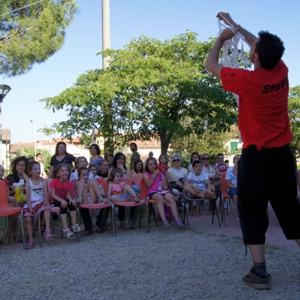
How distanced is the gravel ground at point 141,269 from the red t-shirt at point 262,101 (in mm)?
1263

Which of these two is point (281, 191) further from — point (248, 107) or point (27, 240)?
point (27, 240)

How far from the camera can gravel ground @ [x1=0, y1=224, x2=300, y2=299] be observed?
399 cm

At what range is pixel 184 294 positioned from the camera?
12.8 feet

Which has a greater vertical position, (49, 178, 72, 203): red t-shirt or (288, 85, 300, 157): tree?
(288, 85, 300, 157): tree

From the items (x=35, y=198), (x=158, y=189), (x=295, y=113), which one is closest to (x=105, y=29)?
(x=158, y=189)

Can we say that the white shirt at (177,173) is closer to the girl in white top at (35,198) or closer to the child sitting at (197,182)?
the child sitting at (197,182)

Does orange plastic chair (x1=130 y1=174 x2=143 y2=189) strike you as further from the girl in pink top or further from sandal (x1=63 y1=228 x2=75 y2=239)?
sandal (x1=63 y1=228 x2=75 y2=239)

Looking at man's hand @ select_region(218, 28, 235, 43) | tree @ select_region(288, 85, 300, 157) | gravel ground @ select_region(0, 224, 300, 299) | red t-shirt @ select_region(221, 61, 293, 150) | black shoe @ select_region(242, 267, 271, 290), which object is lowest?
gravel ground @ select_region(0, 224, 300, 299)

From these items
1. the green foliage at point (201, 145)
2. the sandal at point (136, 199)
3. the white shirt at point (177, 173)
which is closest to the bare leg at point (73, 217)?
the sandal at point (136, 199)

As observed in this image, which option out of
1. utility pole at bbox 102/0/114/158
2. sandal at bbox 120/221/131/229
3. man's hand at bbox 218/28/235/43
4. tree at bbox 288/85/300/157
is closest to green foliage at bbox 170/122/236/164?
tree at bbox 288/85/300/157

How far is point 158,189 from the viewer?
8.00m

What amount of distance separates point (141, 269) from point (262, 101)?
223 centimetres

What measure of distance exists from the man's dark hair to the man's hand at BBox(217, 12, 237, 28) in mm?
402

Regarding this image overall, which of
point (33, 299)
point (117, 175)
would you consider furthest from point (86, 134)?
point (33, 299)
